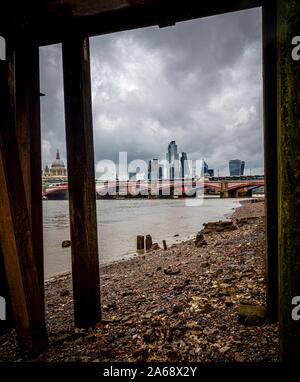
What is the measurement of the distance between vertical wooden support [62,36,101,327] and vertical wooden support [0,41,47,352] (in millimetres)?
392

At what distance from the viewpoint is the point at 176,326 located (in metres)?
1.89

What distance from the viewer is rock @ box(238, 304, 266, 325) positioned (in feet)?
5.72

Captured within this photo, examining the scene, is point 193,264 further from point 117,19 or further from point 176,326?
point 117,19

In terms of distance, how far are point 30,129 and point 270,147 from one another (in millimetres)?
1800

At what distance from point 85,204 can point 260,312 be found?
1.60 metres

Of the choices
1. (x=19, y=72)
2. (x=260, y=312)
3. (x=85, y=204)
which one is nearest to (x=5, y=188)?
(x=85, y=204)

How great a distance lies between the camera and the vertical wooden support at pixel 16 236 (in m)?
1.43

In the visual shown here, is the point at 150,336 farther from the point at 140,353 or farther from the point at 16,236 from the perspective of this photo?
the point at 16,236

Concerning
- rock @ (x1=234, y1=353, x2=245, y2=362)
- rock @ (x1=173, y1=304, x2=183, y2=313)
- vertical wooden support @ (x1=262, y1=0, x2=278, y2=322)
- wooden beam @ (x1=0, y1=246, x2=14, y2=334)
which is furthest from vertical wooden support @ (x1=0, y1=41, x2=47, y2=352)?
vertical wooden support @ (x1=262, y1=0, x2=278, y2=322)

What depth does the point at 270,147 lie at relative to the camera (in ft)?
5.53

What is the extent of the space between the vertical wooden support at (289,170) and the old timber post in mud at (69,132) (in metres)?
0.26

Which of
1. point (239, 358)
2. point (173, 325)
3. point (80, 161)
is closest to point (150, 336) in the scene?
point (173, 325)

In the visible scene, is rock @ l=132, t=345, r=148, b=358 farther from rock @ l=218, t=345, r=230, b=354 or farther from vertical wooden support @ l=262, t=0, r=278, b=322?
vertical wooden support @ l=262, t=0, r=278, b=322

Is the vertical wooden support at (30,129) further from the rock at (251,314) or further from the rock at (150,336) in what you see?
the rock at (251,314)
